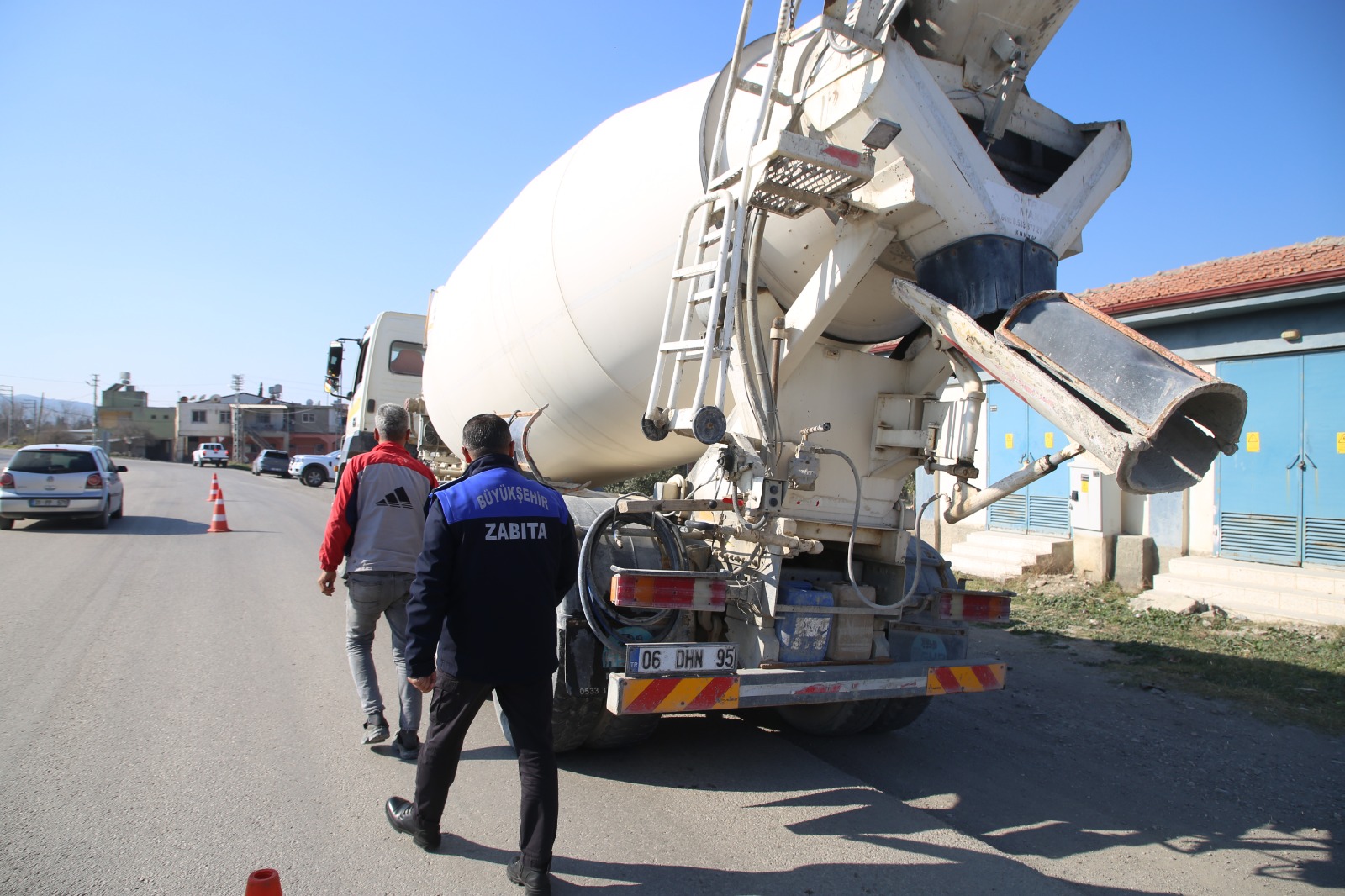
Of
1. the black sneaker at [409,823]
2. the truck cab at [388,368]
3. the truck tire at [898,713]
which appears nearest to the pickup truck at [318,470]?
the truck cab at [388,368]

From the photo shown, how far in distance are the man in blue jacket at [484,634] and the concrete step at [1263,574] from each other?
8.75 m

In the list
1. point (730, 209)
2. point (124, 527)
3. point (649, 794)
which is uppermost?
point (730, 209)

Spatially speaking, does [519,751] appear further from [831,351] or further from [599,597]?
[831,351]

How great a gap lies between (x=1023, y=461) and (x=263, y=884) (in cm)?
1186

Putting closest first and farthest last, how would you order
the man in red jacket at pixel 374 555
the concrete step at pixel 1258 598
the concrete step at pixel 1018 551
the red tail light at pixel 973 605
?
1. the man in red jacket at pixel 374 555
2. the red tail light at pixel 973 605
3. the concrete step at pixel 1258 598
4. the concrete step at pixel 1018 551

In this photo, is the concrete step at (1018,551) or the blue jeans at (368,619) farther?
the concrete step at (1018,551)

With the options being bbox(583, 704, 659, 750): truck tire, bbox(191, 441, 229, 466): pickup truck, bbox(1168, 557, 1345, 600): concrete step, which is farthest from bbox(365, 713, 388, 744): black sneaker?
bbox(191, 441, 229, 466): pickup truck

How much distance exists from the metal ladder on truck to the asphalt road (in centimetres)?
183

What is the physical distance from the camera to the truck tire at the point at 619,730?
4398 millimetres

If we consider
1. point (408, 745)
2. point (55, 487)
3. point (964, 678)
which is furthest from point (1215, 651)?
point (55, 487)

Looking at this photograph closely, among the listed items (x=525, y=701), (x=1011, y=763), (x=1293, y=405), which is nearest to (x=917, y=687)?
(x=1011, y=763)

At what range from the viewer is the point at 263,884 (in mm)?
2395

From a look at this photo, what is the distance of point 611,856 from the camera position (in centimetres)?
342

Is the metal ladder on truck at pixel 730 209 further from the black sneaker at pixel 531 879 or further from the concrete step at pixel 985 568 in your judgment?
the concrete step at pixel 985 568
